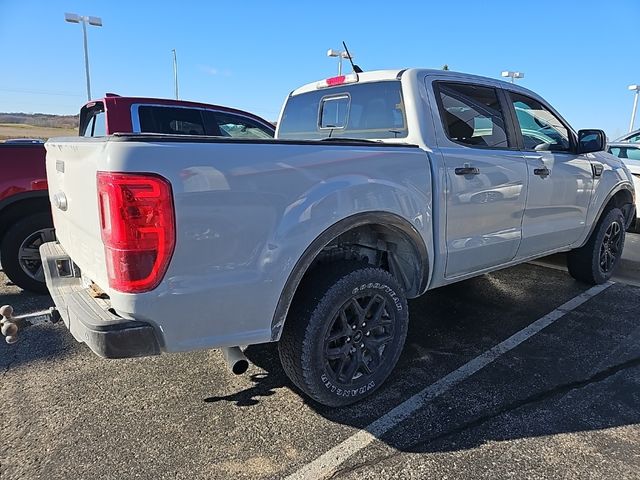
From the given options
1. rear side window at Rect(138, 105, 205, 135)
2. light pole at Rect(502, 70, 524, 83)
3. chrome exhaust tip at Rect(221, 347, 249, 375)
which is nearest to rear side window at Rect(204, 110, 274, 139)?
rear side window at Rect(138, 105, 205, 135)

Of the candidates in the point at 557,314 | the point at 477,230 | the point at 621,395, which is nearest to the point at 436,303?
the point at 557,314

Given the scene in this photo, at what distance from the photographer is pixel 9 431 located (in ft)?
8.13

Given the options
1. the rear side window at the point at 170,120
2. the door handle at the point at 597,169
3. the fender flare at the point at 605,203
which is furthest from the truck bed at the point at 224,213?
the rear side window at the point at 170,120

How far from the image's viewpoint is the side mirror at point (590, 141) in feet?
13.6

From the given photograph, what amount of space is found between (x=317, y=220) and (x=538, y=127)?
9.13ft

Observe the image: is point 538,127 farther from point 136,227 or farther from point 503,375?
point 136,227

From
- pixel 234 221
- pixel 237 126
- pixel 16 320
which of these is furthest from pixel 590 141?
Result: pixel 16 320

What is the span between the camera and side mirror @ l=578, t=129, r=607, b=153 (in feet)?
13.6

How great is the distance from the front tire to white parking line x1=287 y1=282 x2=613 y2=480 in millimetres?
223

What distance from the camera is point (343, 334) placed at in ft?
8.63

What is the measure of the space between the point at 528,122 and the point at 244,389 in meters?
3.12

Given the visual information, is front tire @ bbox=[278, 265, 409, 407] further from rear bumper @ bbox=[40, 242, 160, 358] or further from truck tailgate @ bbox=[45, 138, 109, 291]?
truck tailgate @ bbox=[45, 138, 109, 291]

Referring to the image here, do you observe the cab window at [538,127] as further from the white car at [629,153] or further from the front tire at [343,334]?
the white car at [629,153]

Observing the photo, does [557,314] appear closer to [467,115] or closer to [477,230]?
[477,230]
